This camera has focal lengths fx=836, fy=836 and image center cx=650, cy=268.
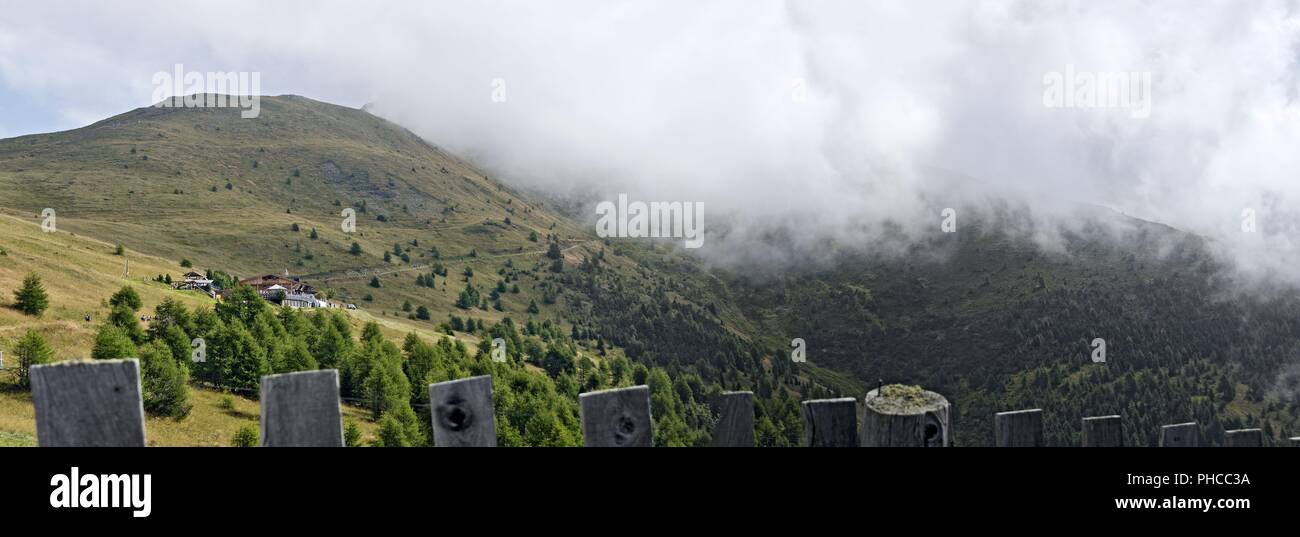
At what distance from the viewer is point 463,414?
560cm

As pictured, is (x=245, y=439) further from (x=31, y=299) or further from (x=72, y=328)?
(x=31, y=299)

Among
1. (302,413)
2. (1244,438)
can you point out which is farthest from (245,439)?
(1244,438)

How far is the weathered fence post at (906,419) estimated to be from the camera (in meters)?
6.17

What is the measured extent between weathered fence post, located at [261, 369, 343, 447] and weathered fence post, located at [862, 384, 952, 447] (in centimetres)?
369

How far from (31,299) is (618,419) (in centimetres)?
8571

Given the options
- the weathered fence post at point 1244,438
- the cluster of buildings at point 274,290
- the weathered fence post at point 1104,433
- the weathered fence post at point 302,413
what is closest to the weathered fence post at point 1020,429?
the weathered fence post at point 1104,433

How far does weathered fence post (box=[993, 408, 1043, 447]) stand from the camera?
6988 mm

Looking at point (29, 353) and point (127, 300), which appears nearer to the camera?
point (29, 353)

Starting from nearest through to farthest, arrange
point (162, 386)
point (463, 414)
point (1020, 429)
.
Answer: point (463, 414), point (1020, 429), point (162, 386)

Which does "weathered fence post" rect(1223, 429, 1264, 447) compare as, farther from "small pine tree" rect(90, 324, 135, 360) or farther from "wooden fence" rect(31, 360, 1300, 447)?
"small pine tree" rect(90, 324, 135, 360)

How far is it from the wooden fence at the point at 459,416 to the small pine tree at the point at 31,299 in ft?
274

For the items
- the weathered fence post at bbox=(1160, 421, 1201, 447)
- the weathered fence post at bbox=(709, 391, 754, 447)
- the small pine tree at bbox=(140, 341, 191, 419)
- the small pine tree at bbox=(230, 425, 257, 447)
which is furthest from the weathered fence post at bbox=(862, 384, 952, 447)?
the small pine tree at bbox=(140, 341, 191, 419)
